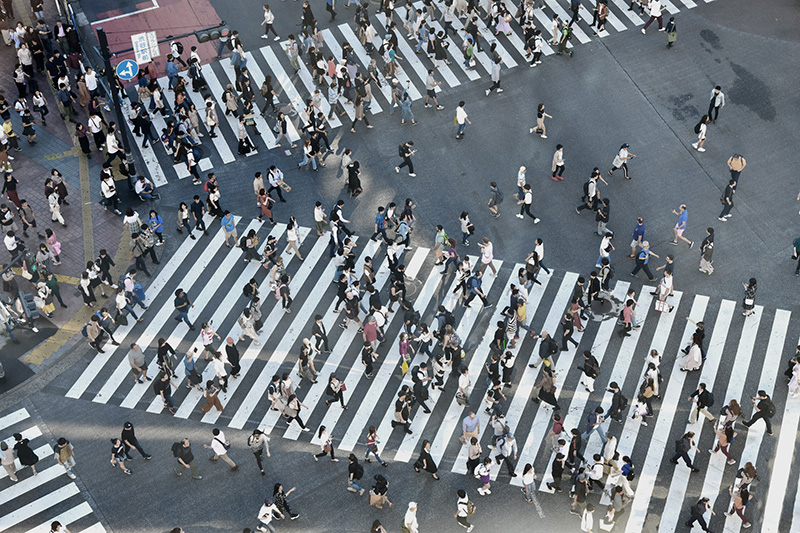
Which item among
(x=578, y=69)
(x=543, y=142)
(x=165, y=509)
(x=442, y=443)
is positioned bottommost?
(x=165, y=509)

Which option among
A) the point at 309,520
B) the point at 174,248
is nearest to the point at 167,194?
the point at 174,248

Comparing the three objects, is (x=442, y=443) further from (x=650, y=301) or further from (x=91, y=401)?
(x=91, y=401)

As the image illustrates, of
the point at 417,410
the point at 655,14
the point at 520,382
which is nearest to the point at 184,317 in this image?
the point at 417,410

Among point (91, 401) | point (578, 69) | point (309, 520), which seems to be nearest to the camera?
point (309, 520)

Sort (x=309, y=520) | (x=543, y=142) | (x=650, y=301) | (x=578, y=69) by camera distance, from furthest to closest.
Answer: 1. (x=578, y=69)
2. (x=543, y=142)
3. (x=650, y=301)
4. (x=309, y=520)

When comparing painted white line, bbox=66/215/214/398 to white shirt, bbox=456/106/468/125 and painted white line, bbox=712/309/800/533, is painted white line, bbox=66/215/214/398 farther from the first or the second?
painted white line, bbox=712/309/800/533

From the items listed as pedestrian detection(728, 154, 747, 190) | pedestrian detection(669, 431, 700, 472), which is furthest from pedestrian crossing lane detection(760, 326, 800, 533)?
pedestrian detection(728, 154, 747, 190)

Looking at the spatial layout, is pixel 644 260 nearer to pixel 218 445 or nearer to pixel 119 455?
pixel 218 445
